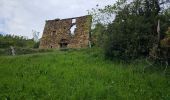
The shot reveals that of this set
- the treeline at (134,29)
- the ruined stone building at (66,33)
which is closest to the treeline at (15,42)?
the ruined stone building at (66,33)

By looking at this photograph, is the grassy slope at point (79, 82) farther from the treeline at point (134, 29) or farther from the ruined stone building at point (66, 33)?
Answer: the ruined stone building at point (66, 33)

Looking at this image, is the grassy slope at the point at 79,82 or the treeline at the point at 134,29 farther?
the treeline at the point at 134,29

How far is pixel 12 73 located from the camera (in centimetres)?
1722

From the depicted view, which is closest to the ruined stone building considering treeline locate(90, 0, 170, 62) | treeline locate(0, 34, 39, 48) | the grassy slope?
treeline locate(0, 34, 39, 48)

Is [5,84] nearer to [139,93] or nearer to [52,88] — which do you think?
[52,88]

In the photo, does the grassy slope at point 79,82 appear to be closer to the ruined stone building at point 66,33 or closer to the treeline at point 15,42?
the ruined stone building at point 66,33

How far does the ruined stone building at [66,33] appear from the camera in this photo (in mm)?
Answer: 43500

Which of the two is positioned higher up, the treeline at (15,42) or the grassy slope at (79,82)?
the treeline at (15,42)

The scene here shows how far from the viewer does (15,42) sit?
54.8 meters

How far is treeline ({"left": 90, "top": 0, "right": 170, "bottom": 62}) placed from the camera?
22234 mm

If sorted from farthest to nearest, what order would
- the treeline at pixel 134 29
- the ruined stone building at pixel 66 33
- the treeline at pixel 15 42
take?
the treeline at pixel 15 42 → the ruined stone building at pixel 66 33 → the treeline at pixel 134 29

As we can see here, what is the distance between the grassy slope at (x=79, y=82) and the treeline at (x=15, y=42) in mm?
31652

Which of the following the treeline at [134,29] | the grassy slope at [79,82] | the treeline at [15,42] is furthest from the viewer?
the treeline at [15,42]

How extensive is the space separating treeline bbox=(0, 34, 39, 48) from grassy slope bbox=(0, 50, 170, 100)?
31652 millimetres
